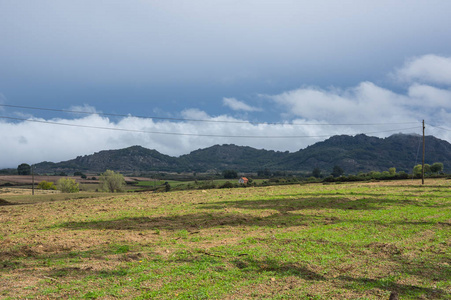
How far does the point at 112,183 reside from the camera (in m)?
88.8

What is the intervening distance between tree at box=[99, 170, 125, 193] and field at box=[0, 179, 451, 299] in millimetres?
70327

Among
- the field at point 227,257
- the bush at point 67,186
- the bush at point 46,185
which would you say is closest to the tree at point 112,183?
the bush at point 67,186

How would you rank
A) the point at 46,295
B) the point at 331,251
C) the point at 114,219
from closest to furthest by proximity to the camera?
the point at 46,295 → the point at 331,251 → the point at 114,219

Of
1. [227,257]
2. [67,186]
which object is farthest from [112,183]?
[227,257]

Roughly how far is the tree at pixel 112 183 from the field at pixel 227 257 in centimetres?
7033

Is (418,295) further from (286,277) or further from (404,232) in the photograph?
(404,232)

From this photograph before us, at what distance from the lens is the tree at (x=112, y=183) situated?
87938mm

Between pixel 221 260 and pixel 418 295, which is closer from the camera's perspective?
pixel 418 295

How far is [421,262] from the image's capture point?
10406 millimetres

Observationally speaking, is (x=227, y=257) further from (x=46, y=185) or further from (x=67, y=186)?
(x=46, y=185)

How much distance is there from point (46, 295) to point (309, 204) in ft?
70.9

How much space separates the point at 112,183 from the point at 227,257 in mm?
84397

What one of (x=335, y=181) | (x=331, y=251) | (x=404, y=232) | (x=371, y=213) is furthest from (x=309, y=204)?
(x=335, y=181)

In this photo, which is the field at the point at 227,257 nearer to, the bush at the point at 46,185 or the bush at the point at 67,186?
the bush at the point at 67,186
